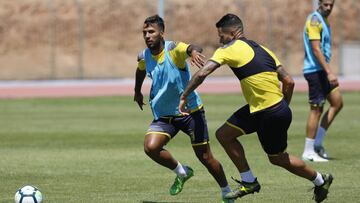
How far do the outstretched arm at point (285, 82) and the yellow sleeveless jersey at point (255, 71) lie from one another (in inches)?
2.1

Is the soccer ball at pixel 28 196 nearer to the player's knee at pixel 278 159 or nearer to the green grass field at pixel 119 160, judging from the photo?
the green grass field at pixel 119 160

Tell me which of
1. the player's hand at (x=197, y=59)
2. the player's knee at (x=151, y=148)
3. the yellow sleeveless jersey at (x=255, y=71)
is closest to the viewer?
the yellow sleeveless jersey at (x=255, y=71)

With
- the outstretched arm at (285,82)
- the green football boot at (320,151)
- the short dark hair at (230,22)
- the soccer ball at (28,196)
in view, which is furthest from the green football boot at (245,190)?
the green football boot at (320,151)

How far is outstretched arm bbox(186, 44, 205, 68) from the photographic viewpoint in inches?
400

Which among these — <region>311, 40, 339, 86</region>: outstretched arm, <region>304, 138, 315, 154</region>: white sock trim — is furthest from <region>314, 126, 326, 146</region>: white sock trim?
<region>311, 40, 339, 86</region>: outstretched arm

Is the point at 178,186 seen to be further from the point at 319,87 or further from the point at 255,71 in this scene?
the point at 319,87

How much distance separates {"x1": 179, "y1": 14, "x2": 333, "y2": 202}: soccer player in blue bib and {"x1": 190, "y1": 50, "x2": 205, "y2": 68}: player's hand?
0.29 m

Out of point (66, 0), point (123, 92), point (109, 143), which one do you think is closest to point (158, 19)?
point (109, 143)

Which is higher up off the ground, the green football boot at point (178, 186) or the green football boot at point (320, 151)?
the green football boot at point (178, 186)

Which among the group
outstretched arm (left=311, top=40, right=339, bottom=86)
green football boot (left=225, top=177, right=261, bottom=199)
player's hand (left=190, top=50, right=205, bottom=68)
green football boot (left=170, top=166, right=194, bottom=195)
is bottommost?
green football boot (left=170, top=166, right=194, bottom=195)

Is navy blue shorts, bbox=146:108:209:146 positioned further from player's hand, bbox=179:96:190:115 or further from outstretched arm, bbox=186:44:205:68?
outstretched arm, bbox=186:44:205:68

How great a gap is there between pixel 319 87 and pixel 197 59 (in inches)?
187

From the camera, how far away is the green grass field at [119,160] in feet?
37.6

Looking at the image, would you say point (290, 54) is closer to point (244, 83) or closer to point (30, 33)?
point (30, 33)
